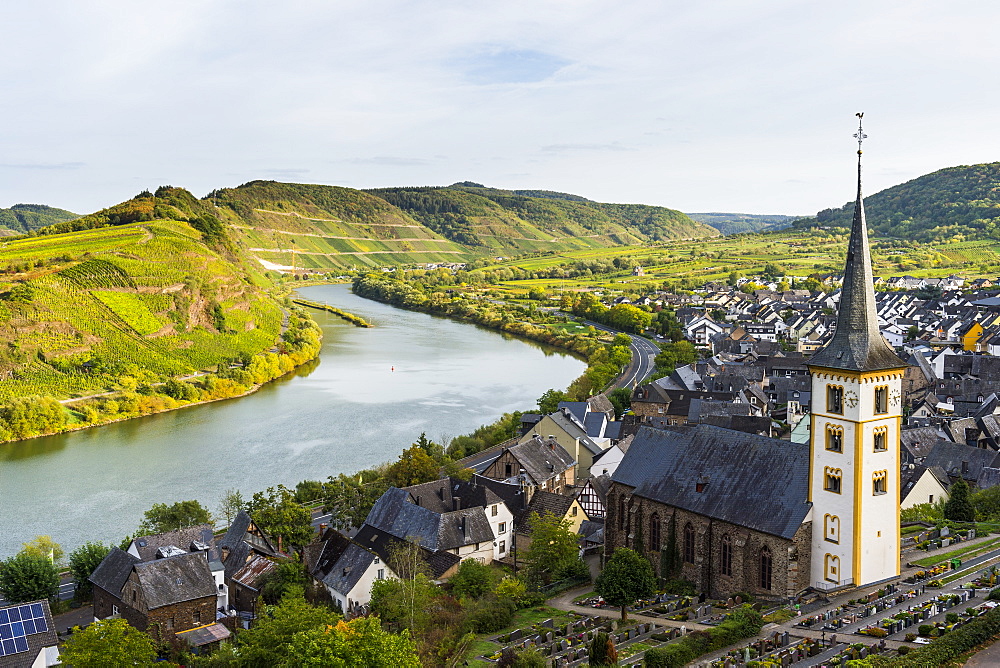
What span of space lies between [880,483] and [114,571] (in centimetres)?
2473

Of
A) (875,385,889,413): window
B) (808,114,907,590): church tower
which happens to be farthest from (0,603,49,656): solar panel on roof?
(875,385,889,413): window

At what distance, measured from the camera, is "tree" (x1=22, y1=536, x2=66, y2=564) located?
35.1 m

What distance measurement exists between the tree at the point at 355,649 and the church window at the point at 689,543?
41.7 ft

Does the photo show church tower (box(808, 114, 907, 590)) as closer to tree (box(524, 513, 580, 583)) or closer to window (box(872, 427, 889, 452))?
window (box(872, 427, 889, 452))

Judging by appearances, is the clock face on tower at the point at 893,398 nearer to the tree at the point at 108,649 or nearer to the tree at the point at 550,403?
the tree at the point at 108,649

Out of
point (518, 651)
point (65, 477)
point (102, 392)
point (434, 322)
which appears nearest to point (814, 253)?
point (434, 322)

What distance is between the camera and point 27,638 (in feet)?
80.6

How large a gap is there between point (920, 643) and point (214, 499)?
34615 mm

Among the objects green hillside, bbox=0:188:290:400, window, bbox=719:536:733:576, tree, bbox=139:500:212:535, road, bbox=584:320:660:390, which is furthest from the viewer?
road, bbox=584:320:660:390

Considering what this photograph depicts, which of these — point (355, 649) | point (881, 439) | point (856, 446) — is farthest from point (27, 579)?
point (881, 439)

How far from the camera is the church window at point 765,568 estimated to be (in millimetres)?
27703

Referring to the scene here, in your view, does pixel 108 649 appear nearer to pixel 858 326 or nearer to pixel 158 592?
pixel 158 592

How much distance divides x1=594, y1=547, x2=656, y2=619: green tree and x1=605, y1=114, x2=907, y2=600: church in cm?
282

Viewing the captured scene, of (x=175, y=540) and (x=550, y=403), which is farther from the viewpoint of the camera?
(x=550, y=403)
